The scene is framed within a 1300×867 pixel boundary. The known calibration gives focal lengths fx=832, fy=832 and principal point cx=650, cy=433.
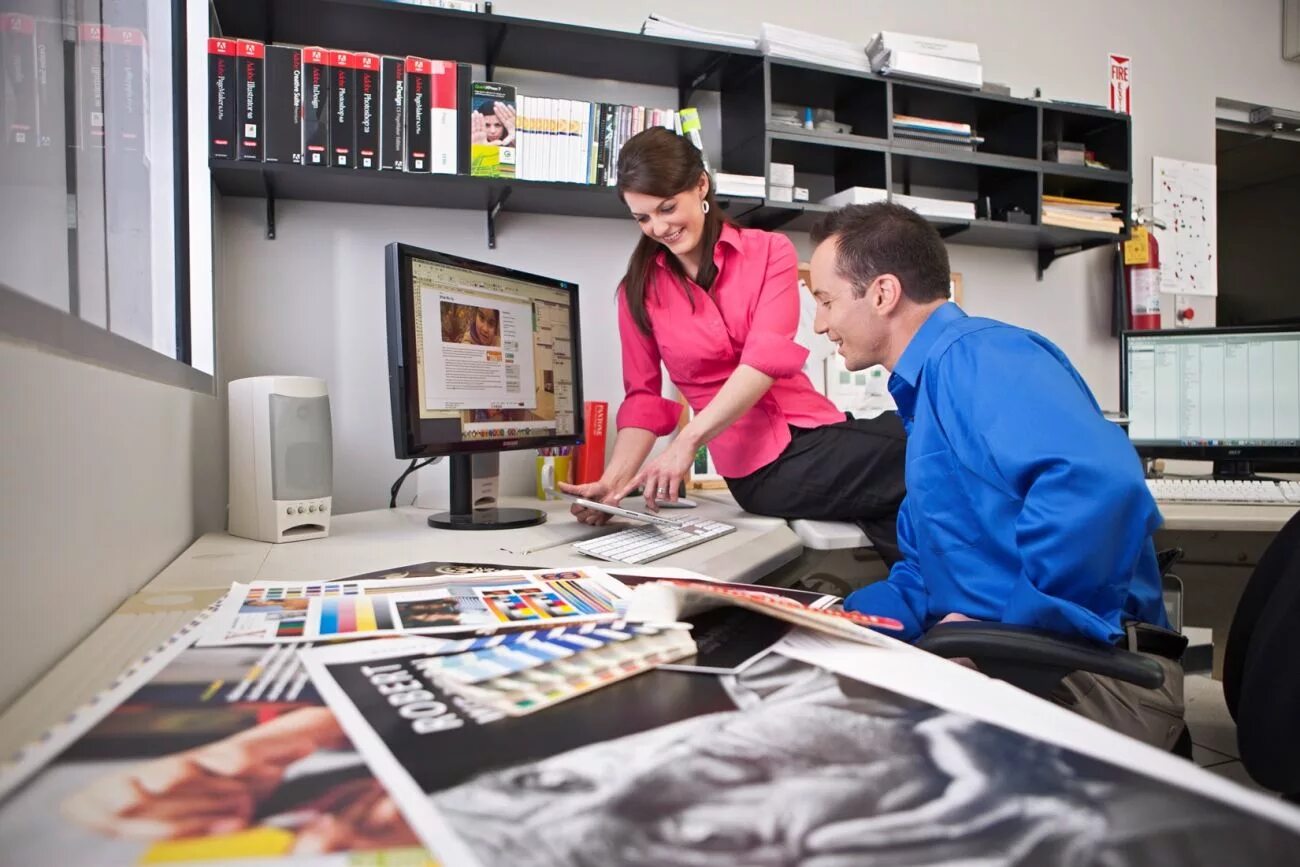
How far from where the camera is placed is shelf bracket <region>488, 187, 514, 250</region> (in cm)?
204

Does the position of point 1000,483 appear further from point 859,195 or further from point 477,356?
point 859,195

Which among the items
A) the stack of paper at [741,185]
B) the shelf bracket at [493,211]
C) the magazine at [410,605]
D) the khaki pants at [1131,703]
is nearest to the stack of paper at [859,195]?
the stack of paper at [741,185]

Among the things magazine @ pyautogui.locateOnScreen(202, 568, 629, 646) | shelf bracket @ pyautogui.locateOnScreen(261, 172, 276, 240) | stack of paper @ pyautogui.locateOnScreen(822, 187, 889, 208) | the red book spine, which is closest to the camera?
magazine @ pyautogui.locateOnScreen(202, 568, 629, 646)

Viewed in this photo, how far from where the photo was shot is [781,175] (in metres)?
2.26

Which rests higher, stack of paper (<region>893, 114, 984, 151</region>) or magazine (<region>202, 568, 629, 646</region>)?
stack of paper (<region>893, 114, 984, 151</region>)

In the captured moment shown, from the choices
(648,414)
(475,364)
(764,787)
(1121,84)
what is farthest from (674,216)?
(1121,84)

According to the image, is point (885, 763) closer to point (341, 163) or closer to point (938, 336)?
point (938, 336)

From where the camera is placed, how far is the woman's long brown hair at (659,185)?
1688mm

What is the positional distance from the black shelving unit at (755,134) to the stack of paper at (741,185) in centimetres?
3

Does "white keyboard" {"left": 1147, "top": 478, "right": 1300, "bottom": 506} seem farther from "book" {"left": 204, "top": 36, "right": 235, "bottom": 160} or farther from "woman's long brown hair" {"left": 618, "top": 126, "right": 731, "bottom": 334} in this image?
"book" {"left": 204, "top": 36, "right": 235, "bottom": 160}

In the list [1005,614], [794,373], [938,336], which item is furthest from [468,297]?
[1005,614]

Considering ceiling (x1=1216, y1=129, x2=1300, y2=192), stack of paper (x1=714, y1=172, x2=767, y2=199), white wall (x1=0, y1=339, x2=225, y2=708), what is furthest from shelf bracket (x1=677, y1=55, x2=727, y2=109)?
ceiling (x1=1216, y1=129, x2=1300, y2=192)

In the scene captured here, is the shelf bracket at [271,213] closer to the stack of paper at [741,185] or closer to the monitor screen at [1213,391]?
the stack of paper at [741,185]

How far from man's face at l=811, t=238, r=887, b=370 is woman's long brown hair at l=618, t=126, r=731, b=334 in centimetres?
42
